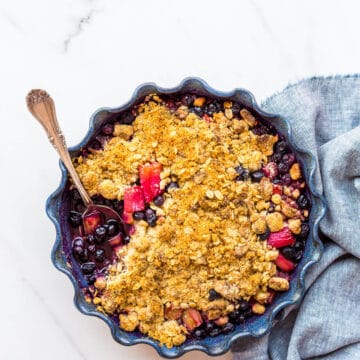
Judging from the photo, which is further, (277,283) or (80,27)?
(80,27)

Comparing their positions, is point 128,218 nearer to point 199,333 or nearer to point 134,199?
point 134,199

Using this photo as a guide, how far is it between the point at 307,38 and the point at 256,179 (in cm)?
45

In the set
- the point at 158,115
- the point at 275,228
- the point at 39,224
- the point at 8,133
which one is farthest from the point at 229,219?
the point at 8,133

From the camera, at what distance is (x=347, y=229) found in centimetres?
161

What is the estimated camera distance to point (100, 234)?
155 centimetres

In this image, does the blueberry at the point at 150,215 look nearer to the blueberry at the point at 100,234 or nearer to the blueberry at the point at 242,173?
the blueberry at the point at 100,234

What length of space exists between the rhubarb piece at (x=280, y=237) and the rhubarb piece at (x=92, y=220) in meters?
0.41

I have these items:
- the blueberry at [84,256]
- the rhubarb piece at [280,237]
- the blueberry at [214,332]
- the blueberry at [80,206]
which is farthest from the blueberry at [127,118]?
the blueberry at [214,332]

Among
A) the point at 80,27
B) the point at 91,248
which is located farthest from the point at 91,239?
the point at 80,27

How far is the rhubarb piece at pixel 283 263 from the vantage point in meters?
1.60

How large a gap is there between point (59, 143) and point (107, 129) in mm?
138

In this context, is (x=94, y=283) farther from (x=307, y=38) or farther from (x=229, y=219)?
(x=307, y=38)

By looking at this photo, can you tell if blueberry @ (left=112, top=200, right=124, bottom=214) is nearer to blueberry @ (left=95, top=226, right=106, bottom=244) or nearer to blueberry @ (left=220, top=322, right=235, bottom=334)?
blueberry @ (left=95, top=226, right=106, bottom=244)

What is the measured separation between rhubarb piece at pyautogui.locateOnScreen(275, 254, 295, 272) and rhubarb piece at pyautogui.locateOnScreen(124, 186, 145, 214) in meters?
0.35
